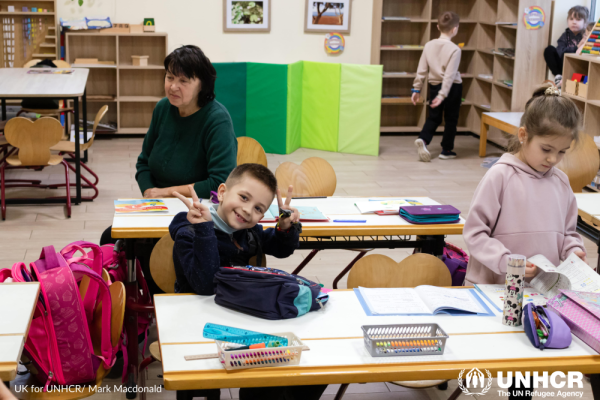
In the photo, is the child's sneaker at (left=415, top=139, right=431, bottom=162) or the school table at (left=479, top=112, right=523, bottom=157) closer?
the school table at (left=479, top=112, right=523, bottom=157)

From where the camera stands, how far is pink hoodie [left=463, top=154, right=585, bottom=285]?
235 centimetres

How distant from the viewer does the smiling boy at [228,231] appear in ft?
6.55

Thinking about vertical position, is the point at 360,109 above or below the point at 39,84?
below

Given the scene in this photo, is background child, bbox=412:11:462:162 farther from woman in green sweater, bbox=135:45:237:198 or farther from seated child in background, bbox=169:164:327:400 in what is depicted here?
seated child in background, bbox=169:164:327:400

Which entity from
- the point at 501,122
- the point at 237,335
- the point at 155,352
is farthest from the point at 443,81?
the point at 237,335

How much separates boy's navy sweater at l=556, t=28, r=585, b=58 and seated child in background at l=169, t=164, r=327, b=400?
5.85 metres

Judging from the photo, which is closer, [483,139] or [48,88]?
[48,88]

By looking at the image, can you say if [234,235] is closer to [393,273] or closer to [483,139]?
[393,273]

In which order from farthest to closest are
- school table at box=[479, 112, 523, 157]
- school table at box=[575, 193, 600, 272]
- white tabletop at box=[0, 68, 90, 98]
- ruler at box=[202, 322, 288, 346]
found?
1. school table at box=[479, 112, 523, 157]
2. white tabletop at box=[0, 68, 90, 98]
3. school table at box=[575, 193, 600, 272]
4. ruler at box=[202, 322, 288, 346]

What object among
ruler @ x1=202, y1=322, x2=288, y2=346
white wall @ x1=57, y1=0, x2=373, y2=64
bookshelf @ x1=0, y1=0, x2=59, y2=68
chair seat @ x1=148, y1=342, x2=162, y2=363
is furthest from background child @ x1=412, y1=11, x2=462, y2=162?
ruler @ x1=202, y1=322, x2=288, y2=346

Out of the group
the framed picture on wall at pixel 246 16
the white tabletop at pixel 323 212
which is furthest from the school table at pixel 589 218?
the framed picture on wall at pixel 246 16

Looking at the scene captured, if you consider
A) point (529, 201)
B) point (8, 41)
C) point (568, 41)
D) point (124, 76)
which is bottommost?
point (529, 201)

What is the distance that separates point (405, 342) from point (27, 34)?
7.63m

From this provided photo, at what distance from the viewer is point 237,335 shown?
1.76 metres
